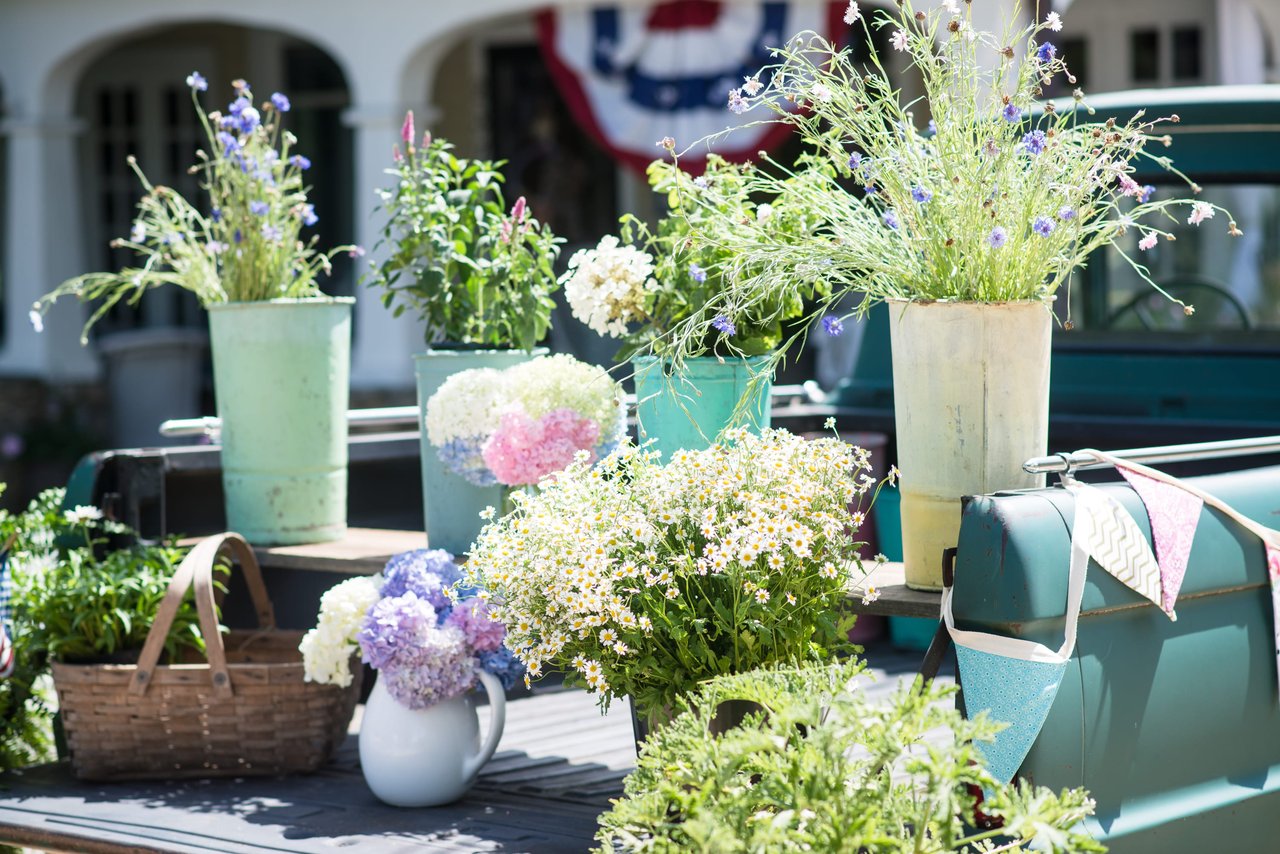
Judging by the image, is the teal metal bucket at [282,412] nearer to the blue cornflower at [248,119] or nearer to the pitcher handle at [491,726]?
the blue cornflower at [248,119]

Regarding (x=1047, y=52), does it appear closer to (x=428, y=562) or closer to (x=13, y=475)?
(x=428, y=562)

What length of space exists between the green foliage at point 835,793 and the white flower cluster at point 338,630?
960mm

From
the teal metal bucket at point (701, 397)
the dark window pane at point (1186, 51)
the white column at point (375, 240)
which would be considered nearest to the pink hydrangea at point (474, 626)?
the teal metal bucket at point (701, 397)

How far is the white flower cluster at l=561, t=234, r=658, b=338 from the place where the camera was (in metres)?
2.87

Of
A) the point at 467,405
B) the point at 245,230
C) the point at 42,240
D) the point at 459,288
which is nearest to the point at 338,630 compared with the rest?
the point at 467,405

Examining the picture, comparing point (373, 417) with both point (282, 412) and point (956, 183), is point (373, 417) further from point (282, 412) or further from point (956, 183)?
point (956, 183)

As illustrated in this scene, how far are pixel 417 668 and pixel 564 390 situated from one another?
1.80 feet

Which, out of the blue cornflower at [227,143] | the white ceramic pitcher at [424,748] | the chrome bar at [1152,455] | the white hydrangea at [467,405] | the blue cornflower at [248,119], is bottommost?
the white ceramic pitcher at [424,748]

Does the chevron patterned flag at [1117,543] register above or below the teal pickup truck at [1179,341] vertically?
below

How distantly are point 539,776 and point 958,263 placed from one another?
1.31 meters

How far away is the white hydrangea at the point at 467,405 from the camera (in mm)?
2951

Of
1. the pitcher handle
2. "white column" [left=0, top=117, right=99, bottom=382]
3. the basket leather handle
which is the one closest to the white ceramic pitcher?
the pitcher handle

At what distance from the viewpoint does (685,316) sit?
2861mm

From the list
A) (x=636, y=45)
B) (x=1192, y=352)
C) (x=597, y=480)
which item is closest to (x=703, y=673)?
(x=597, y=480)
